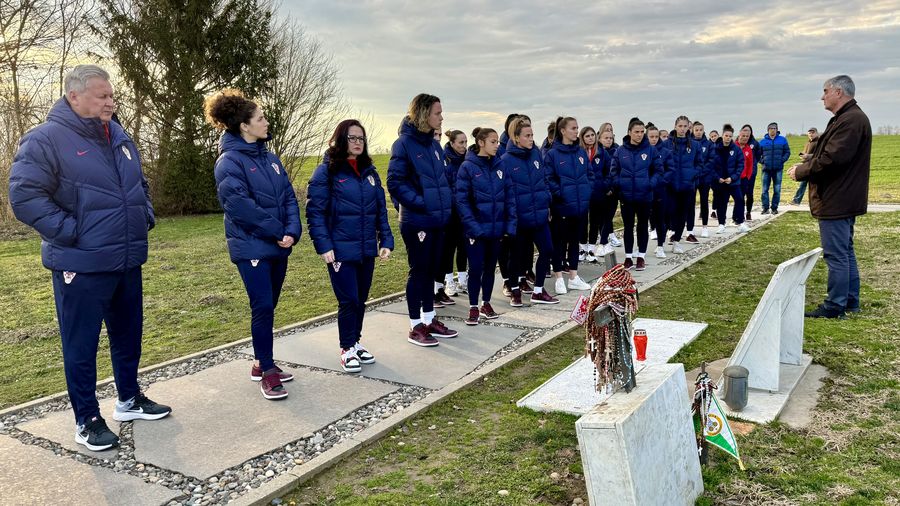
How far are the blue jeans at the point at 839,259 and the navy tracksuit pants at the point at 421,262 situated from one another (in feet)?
13.0

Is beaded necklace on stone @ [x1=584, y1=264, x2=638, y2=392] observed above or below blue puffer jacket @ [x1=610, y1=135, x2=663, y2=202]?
below

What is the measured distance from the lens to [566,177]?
849cm

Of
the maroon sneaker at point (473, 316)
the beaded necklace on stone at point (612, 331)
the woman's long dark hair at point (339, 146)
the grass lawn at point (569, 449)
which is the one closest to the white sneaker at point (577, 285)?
the maroon sneaker at point (473, 316)

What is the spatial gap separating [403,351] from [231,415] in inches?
73.4

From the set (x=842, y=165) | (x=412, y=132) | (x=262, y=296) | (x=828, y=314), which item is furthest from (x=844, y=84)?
(x=262, y=296)

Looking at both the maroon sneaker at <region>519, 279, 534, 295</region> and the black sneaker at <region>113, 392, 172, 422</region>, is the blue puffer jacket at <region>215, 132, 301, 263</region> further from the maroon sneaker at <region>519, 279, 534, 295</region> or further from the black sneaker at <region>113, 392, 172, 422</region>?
the maroon sneaker at <region>519, 279, 534, 295</region>

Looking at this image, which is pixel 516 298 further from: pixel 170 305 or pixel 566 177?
pixel 170 305

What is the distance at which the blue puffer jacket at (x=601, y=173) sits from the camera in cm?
1045

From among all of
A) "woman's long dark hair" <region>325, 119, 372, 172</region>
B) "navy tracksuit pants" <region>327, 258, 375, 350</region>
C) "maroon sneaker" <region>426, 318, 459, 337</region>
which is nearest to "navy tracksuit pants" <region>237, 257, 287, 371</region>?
"navy tracksuit pants" <region>327, 258, 375, 350</region>

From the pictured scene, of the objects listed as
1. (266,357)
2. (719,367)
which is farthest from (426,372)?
(719,367)

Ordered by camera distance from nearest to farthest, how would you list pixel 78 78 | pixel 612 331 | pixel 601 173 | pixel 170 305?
pixel 612 331, pixel 78 78, pixel 170 305, pixel 601 173

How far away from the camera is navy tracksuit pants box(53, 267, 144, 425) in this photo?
4.07m

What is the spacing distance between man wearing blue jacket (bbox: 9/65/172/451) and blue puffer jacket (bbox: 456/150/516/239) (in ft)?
11.0

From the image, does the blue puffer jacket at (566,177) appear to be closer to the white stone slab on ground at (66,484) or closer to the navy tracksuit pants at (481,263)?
the navy tracksuit pants at (481,263)
